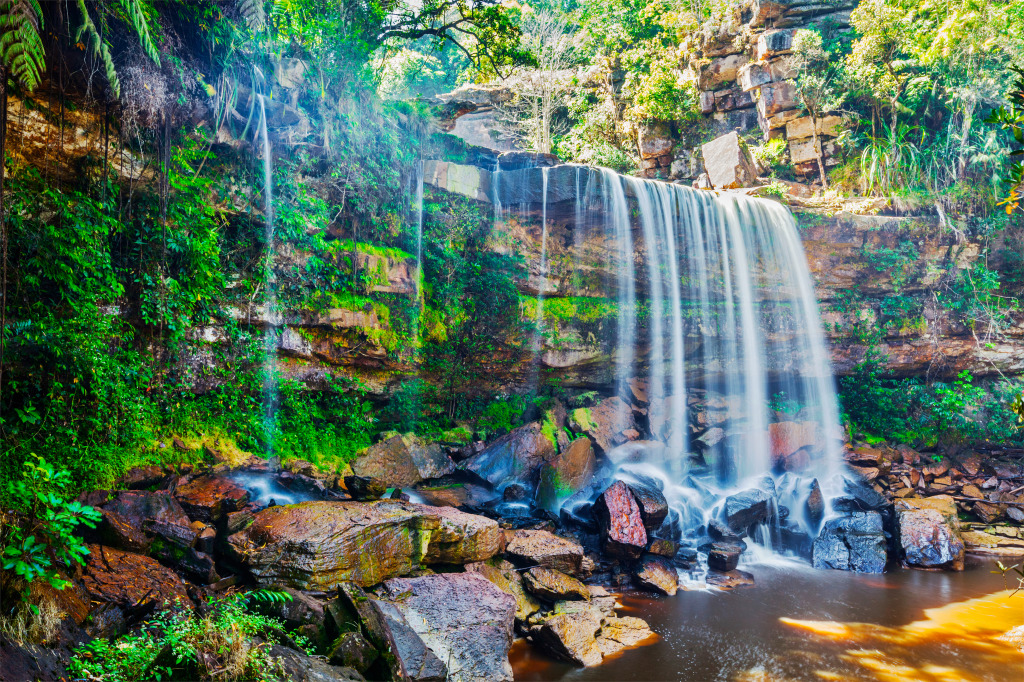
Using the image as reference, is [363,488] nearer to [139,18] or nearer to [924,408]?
[139,18]

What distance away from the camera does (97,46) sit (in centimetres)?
596

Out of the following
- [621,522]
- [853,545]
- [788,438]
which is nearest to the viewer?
[621,522]

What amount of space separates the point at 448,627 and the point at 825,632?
4.62m

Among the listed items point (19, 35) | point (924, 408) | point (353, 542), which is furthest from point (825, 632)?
point (19, 35)

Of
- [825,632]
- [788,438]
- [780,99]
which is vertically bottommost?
[825,632]

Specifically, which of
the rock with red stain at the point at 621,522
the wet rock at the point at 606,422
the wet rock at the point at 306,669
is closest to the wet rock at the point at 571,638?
the rock with red stain at the point at 621,522

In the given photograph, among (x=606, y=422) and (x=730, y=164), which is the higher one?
(x=730, y=164)

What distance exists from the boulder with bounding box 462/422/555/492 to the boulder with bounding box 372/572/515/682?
13.6 ft

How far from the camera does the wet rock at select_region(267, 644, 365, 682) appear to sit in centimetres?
376

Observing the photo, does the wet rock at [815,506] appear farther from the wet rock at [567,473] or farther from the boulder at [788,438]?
the wet rock at [567,473]

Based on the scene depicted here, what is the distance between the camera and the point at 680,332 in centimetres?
1234

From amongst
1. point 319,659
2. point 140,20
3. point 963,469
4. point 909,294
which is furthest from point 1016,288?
point 140,20

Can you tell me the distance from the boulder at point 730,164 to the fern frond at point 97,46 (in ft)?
45.8

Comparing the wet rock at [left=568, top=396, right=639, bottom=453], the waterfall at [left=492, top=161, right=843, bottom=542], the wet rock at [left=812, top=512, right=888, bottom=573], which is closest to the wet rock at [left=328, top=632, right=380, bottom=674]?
the wet rock at [left=568, top=396, right=639, bottom=453]
